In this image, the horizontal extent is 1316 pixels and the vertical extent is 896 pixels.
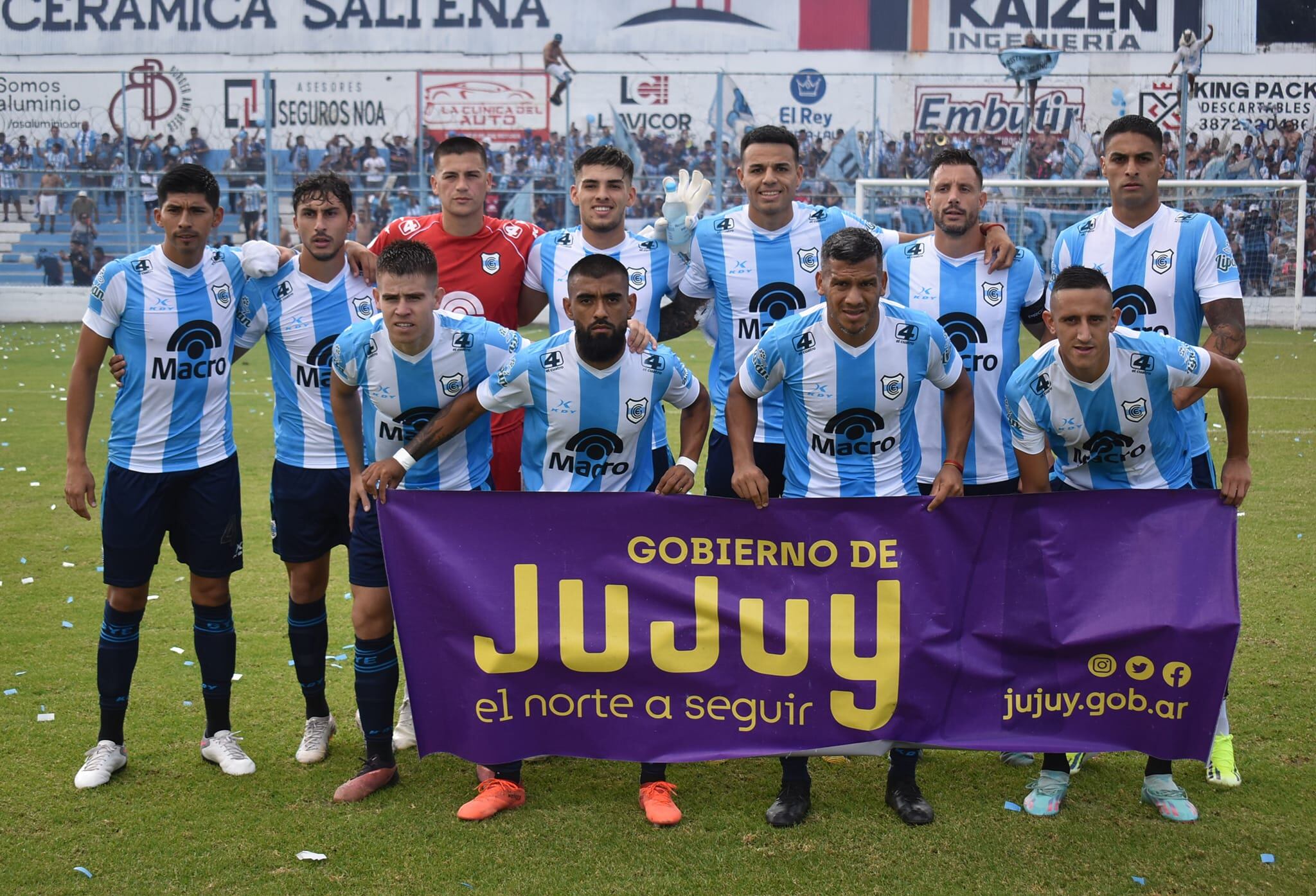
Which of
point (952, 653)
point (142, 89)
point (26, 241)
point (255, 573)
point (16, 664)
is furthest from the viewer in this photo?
point (142, 89)

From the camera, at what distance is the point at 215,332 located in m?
4.62

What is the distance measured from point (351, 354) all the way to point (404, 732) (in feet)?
5.14

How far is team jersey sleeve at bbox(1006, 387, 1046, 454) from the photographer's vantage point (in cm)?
412

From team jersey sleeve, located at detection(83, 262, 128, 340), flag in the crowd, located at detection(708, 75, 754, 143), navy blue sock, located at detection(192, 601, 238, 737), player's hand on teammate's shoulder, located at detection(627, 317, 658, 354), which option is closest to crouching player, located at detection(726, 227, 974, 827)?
player's hand on teammate's shoulder, located at detection(627, 317, 658, 354)

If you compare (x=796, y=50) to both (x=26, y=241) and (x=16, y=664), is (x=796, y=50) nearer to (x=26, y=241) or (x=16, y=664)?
(x=26, y=241)

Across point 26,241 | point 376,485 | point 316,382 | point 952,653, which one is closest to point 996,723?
point 952,653

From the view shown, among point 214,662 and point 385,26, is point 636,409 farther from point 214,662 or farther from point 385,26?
point 385,26

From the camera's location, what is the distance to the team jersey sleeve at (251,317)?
4.75 meters

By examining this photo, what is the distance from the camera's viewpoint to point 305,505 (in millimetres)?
4672

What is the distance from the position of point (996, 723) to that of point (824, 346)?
1394 mm

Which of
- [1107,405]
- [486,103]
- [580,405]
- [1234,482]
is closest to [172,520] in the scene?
[580,405]

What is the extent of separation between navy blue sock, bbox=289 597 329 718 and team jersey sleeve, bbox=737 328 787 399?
1.89 m

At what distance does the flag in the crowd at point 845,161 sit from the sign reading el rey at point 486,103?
6909mm

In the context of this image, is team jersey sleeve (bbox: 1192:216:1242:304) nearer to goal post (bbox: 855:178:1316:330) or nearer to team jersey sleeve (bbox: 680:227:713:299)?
team jersey sleeve (bbox: 680:227:713:299)
